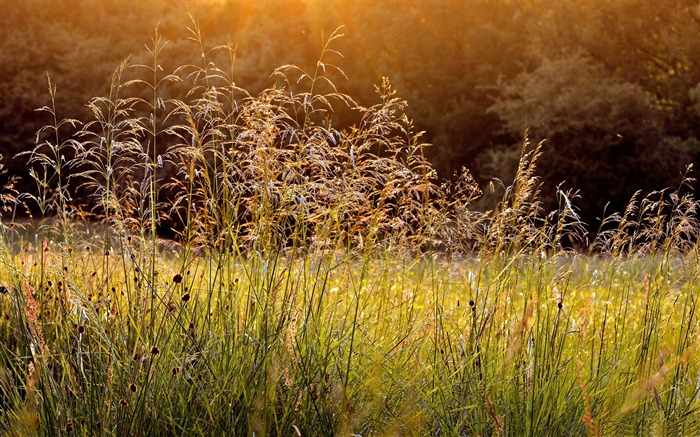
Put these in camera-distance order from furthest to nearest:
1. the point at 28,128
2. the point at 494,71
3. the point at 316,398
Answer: the point at 494,71 → the point at 28,128 → the point at 316,398

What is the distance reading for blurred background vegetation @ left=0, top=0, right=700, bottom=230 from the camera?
2055cm

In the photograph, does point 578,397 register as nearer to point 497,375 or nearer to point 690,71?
point 497,375

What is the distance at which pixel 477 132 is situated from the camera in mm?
21625

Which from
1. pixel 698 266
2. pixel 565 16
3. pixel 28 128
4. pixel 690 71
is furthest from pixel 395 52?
pixel 698 266

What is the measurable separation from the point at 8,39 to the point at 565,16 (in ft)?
45.9

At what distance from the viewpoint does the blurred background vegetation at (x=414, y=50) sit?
809 inches

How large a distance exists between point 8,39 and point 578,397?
21.1 m

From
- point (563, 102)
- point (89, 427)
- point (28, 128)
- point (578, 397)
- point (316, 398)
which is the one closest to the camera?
point (89, 427)

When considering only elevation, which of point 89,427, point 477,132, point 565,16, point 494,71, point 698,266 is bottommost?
point 89,427

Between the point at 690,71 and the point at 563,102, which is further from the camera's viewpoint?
the point at 690,71

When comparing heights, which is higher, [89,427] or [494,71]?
[494,71]

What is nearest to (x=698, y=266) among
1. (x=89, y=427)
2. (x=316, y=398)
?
(x=316, y=398)

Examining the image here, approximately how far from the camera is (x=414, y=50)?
2172cm

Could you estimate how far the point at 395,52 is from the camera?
2186 cm
